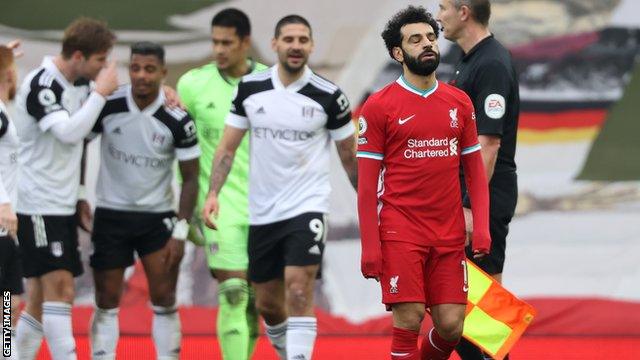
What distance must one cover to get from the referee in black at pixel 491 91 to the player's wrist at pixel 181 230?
181 centimetres

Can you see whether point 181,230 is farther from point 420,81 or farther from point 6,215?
point 420,81

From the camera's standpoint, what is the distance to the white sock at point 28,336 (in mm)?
8430

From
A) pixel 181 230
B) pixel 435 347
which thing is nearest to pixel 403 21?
pixel 435 347

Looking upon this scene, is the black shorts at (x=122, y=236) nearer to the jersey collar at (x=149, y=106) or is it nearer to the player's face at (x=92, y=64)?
the jersey collar at (x=149, y=106)

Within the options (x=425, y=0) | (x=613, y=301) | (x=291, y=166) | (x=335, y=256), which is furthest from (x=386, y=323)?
(x=291, y=166)

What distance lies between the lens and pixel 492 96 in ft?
24.4

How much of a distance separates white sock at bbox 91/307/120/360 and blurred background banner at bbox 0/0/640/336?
2.41 meters

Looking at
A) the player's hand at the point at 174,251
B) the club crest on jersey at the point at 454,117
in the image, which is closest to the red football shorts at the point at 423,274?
the club crest on jersey at the point at 454,117

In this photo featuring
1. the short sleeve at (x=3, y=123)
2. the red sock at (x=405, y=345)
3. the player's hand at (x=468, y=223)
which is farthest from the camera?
the player's hand at (x=468, y=223)

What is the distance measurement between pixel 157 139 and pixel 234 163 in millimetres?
552

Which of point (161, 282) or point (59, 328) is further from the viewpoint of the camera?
point (161, 282)

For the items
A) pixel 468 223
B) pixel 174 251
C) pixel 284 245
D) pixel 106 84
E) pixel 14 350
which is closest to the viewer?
pixel 468 223

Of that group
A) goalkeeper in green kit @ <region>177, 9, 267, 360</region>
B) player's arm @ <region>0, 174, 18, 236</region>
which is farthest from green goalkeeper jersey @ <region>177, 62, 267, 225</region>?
player's arm @ <region>0, 174, 18, 236</region>

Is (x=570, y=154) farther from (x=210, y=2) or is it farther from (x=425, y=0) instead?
(x=210, y=2)
